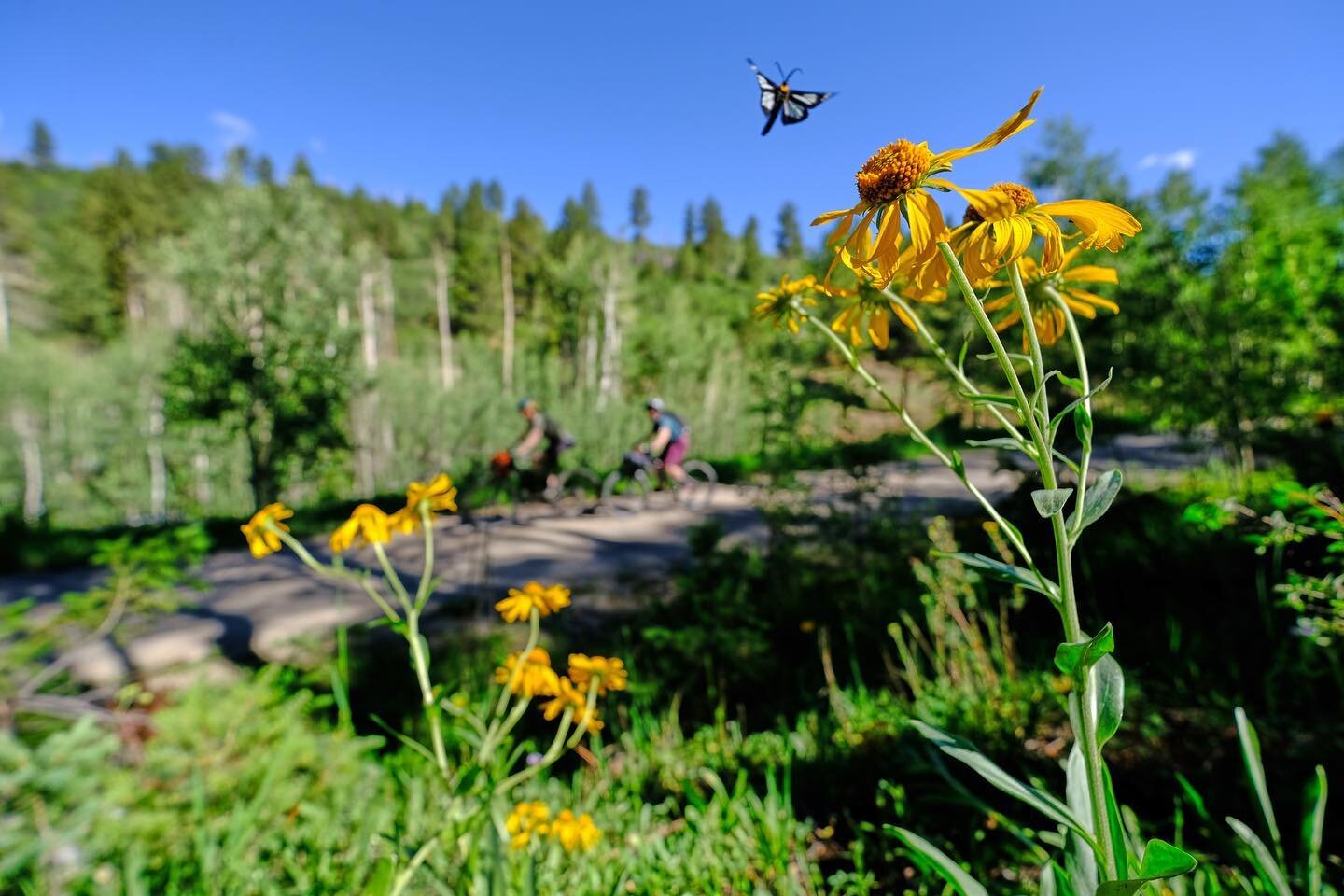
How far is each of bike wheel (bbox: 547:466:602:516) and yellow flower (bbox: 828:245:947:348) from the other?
287 inches

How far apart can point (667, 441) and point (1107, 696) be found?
7142 millimetres

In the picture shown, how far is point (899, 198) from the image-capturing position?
63 centimetres

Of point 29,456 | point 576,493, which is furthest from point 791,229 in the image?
point 29,456

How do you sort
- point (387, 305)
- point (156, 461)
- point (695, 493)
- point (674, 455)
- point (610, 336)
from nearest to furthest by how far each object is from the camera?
point (674, 455) → point (695, 493) → point (156, 461) → point (610, 336) → point (387, 305)

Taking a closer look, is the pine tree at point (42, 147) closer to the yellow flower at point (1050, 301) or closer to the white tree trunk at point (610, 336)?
the white tree trunk at point (610, 336)

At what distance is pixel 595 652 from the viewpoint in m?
3.22

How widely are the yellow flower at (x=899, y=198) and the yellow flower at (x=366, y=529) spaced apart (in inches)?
34.5

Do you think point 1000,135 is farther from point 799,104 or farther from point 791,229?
point 791,229

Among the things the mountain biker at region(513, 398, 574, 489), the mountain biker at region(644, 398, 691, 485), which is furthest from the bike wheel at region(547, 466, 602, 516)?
the mountain biker at region(644, 398, 691, 485)

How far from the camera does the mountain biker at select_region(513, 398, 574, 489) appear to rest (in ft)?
23.8

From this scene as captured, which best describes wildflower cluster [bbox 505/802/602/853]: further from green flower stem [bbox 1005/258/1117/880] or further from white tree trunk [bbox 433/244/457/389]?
white tree trunk [bbox 433/244/457/389]

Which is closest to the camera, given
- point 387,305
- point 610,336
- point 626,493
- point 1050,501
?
point 1050,501

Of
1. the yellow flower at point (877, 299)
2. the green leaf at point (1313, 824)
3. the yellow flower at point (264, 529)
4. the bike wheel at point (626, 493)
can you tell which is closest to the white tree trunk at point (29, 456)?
the bike wheel at point (626, 493)

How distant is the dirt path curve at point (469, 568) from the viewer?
3.60m
